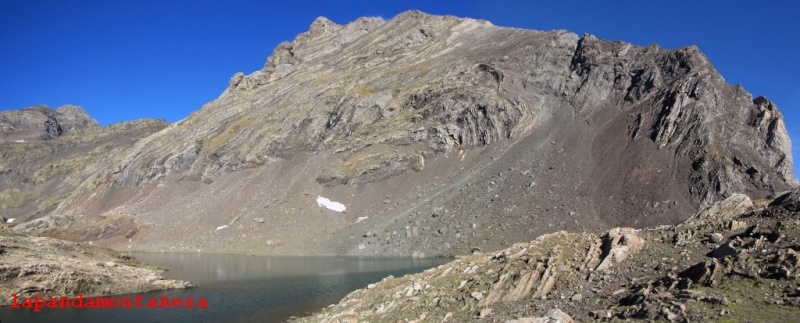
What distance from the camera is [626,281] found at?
59.3 ft

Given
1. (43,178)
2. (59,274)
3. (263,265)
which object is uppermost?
(43,178)

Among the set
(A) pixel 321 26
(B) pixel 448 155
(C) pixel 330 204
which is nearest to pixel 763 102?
(B) pixel 448 155

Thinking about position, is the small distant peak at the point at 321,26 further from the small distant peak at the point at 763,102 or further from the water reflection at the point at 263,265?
the small distant peak at the point at 763,102

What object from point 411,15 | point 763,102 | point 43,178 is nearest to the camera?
point 763,102

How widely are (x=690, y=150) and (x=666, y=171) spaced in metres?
5.65

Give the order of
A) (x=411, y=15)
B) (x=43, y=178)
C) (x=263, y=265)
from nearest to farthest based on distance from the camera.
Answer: (x=263, y=265), (x=411, y=15), (x=43, y=178)

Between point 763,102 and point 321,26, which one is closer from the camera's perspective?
point 763,102

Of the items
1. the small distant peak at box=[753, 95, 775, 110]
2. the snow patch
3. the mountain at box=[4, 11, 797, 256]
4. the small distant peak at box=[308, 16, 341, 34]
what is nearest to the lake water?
the mountain at box=[4, 11, 797, 256]

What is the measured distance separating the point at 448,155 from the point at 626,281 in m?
75.5

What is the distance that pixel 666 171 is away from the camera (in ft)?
233

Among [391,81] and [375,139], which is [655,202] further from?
[391,81]

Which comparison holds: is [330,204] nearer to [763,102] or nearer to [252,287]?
[252,287]

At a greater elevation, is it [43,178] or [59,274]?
[43,178]

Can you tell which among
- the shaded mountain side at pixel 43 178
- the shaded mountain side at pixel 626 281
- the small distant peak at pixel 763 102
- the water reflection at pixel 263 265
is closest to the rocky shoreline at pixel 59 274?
Answer: the water reflection at pixel 263 265
